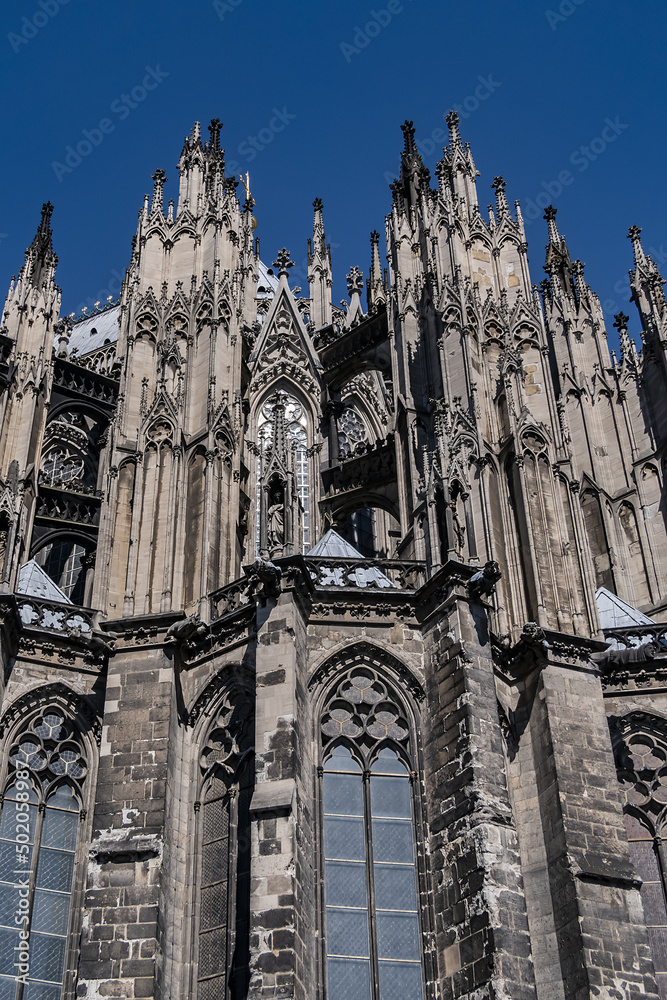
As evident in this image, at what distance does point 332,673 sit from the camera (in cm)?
2422

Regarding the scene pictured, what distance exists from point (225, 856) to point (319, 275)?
27.4m

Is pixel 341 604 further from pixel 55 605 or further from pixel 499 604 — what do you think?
pixel 55 605

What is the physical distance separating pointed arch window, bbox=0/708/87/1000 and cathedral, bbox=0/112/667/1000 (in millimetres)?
55

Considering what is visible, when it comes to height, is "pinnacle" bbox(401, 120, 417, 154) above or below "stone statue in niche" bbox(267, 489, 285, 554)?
above

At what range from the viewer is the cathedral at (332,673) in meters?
21.4

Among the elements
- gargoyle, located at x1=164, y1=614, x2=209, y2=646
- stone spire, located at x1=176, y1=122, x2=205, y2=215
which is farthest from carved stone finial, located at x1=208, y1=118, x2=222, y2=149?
gargoyle, located at x1=164, y1=614, x2=209, y2=646

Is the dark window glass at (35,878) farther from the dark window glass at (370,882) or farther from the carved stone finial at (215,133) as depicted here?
the carved stone finial at (215,133)

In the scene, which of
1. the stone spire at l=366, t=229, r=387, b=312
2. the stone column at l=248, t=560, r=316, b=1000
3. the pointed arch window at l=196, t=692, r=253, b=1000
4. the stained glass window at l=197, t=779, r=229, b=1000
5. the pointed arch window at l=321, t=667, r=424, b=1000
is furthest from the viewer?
the stone spire at l=366, t=229, r=387, b=312

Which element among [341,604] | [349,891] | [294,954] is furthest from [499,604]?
[294,954]

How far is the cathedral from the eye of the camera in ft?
70.2

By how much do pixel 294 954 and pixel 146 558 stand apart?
1013 cm

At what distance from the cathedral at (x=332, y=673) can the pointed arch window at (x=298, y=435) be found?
126 millimetres

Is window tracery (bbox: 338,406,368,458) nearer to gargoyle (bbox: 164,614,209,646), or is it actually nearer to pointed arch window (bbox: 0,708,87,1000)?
→ gargoyle (bbox: 164,614,209,646)

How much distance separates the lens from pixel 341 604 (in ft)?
81.8
